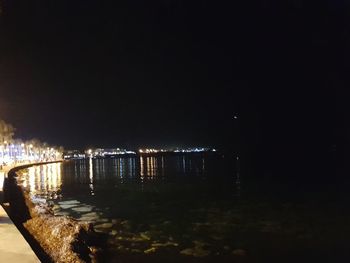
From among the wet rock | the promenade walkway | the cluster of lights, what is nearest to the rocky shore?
the promenade walkway

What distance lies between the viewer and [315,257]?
1535 cm

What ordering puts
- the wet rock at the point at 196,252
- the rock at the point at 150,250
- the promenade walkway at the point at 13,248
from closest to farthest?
the promenade walkway at the point at 13,248 → the wet rock at the point at 196,252 → the rock at the point at 150,250

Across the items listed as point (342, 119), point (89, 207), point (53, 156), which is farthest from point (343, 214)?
point (53, 156)

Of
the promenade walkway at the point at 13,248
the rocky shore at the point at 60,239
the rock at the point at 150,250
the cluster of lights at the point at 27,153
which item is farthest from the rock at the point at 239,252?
the cluster of lights at the point at 27,153

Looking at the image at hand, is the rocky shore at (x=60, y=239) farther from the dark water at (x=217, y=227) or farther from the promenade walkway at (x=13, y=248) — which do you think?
the promenade walkway at (x=13, y=248)

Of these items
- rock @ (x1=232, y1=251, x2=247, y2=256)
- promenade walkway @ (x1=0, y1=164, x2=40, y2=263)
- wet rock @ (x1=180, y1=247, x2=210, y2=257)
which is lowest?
rock @ (x1=232, y1=251, x2=247, y2=256)

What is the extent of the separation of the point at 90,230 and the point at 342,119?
131089 millimetres

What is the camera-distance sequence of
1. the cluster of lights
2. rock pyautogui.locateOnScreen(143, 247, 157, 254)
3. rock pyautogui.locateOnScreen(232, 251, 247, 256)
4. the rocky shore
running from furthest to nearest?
the cluster of lights
rock pyautogui.locateOnScreen(143, 247, 157, 254)
rock pyautogui.locateOnScreen(232, 251, 247, 256)
the rocky shore

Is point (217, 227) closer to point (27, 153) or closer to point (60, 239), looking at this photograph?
point (60, 239)

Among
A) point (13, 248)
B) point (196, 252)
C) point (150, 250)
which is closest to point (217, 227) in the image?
point (196, 252)

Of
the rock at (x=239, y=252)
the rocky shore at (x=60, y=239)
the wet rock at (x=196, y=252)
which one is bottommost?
the rock at (x=239, y=252)

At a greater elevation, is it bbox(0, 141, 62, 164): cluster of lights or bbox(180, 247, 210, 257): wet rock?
bbox(0, 141, 62, 164): cluster of lights

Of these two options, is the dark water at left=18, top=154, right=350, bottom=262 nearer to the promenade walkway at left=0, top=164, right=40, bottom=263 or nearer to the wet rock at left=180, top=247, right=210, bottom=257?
the wet rock at left=180, top=247, right=210, bottom=257

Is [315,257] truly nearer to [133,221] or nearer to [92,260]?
[92,260]
